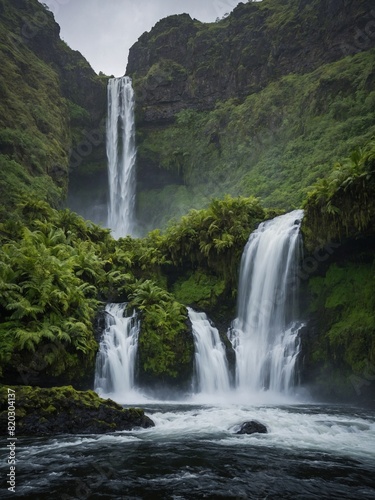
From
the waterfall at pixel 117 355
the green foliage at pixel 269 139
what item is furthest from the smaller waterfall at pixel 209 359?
the green foliage at pixel 269 139

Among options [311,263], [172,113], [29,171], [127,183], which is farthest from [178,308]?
[172,113]

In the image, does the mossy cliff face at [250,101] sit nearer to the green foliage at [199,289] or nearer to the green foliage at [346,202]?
the green foliage at [199,289]

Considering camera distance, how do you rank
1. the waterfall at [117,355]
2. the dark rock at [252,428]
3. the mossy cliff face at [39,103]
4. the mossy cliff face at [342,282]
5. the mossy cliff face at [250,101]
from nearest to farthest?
the dark rock at [252,428], the mossy cliff face at [342,282], the waterfall at [117,355], the mossy cliff face at [39,103], the mossy cliff face at [250,101]

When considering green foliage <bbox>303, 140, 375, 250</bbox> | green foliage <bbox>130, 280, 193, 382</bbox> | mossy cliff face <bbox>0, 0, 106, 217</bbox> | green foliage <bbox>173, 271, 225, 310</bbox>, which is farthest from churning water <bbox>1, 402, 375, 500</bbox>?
mossy cliff face <bbox>0, 0, 106, 217</bbox>

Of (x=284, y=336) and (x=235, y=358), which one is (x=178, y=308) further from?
(x=284, y=336)

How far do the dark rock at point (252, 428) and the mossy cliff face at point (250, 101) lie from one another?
1891 cm

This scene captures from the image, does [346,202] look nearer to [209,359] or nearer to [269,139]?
[209,359]

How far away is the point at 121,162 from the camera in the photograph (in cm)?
3994

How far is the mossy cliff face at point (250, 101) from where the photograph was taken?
1137 inches

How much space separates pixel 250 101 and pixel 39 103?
18767 mm

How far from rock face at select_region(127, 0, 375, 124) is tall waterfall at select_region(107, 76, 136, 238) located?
1.75 metres

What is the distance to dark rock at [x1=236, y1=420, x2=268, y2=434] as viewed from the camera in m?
9.17

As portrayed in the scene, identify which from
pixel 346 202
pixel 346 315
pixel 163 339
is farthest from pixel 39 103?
pixel 346 315

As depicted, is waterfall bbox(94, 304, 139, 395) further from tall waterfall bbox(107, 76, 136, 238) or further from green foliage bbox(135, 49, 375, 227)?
tall waterfall bbox(107, 76, 136, 238)
